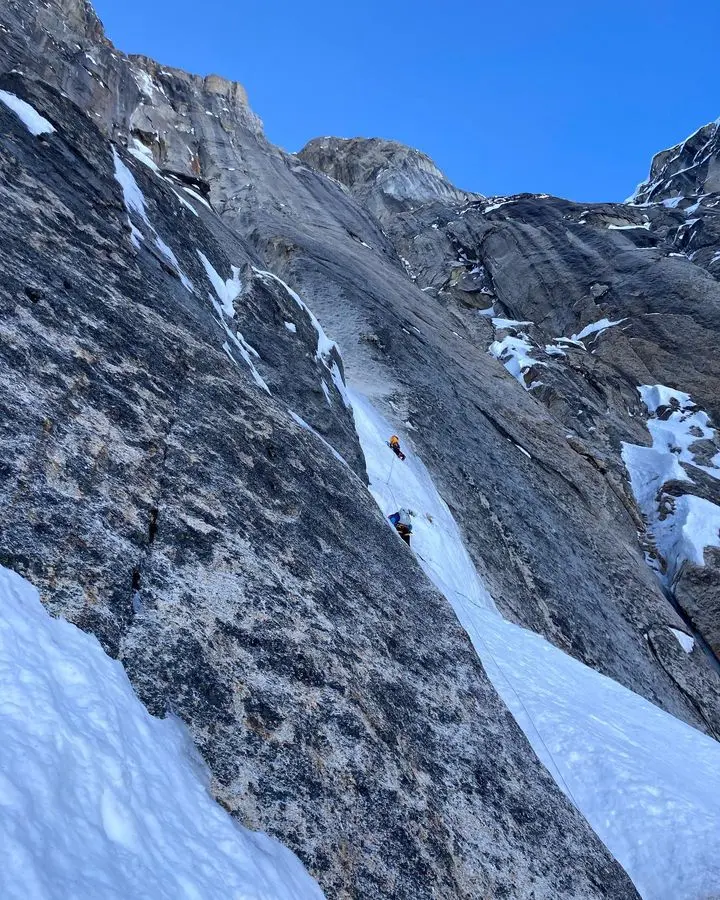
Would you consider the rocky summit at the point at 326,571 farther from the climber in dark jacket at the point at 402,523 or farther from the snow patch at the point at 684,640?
the climber in dark jacket at the point at 402,523

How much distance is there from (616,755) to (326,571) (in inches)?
196

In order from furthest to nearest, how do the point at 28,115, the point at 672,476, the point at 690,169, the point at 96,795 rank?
the point at 690,169 < the point at 672,476 < the point at 28,115 < the point at 96,795

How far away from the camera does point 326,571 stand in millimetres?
8078

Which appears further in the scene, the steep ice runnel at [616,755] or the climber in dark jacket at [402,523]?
the climber in dark jacket at [402,523]

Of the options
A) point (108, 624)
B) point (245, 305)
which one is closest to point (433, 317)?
point (245, 305)

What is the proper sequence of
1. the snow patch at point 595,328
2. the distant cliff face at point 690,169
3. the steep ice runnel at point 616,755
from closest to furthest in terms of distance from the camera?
the steep ice runnel at point 616,755
the snow patch at point 595,328
the distant cliff face at point 690,169

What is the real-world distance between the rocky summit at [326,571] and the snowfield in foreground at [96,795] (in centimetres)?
9

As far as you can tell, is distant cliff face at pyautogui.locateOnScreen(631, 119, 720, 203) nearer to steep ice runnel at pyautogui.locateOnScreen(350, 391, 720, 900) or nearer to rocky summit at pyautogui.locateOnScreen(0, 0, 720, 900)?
rocky summit at pyautogui.locateOnScreen(0, 0, 720, 900)

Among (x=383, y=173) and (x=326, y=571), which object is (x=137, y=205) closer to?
(x=326, y=571)

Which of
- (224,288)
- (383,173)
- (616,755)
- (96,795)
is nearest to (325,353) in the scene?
(224,288)

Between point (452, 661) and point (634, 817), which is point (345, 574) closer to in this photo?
point (452, 661)

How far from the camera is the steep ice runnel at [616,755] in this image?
7.46m

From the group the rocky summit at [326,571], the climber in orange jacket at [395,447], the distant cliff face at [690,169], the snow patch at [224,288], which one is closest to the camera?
the rocky summit at [326,571]

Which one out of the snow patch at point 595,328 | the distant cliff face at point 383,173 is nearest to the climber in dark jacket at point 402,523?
the snow patch at point 595,328
